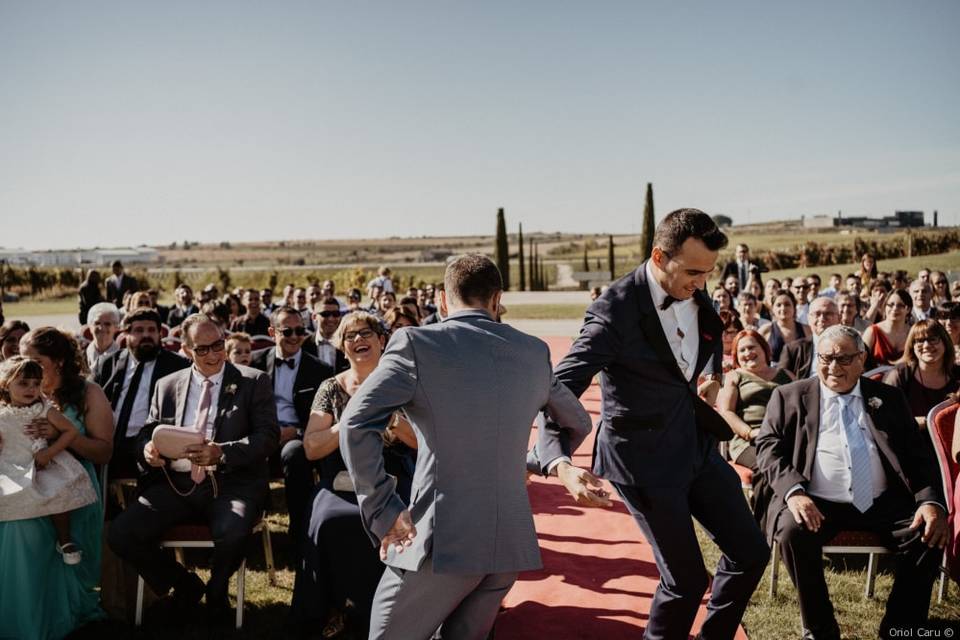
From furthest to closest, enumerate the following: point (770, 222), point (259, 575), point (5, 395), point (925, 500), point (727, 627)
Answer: point (770, 222) → point (259, 575) → point (5, 395) → point (925, 500) → point (727, 627)

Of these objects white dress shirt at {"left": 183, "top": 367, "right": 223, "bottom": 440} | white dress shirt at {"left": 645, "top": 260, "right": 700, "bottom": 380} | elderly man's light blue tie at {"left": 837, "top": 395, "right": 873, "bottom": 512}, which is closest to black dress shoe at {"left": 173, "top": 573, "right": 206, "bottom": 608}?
white dress shirt at {"left": 183, "top": 367, "right": 223, "bottom": 440}

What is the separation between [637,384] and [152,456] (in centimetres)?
297

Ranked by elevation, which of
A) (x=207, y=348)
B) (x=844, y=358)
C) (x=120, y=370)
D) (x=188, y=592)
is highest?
(x=207, y=348)

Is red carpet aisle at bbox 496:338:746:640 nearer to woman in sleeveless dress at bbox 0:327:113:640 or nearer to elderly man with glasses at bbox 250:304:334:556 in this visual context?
elderly man with glasses at bbox 250:304:334:556

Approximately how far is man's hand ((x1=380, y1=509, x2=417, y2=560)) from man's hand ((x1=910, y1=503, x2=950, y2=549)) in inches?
119

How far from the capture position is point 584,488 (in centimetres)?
259

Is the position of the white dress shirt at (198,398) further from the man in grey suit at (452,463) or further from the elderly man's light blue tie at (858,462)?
the elderly man's light blue tie at (858,462)

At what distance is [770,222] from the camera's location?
13288cm

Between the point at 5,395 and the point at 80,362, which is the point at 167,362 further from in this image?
the point at 5,395

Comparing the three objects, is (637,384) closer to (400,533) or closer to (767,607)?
(400,533)

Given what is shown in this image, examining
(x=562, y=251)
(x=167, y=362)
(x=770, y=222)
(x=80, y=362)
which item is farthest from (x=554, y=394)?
(x=770, y=222)

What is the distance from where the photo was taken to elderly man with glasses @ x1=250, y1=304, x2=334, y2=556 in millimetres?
5461

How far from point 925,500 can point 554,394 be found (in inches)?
102

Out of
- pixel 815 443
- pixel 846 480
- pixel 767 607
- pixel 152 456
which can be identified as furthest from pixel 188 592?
pixel 846 480
